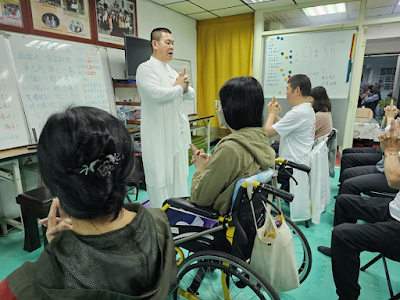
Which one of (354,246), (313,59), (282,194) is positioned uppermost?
(313,59)

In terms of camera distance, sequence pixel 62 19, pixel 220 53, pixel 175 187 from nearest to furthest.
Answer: pixel 175 187 → pixel 62 19 → pixel 220 53

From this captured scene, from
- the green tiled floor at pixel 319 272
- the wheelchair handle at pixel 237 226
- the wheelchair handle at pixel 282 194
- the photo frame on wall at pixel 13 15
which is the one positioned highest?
the photo frame on wall at pixel 13 15

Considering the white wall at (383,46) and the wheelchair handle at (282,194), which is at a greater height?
the white wall at (383,46)

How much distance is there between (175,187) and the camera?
222 cm

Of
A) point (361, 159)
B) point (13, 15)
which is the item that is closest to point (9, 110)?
point (13, 15)

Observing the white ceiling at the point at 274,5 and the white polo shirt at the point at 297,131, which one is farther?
the white ceiling at the point at 274,5

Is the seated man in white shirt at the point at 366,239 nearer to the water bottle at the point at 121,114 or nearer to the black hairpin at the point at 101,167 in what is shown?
the black hairpin at the point at 101,167

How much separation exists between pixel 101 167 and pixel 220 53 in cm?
455

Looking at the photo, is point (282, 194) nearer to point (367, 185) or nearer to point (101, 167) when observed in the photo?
point (101, 167)

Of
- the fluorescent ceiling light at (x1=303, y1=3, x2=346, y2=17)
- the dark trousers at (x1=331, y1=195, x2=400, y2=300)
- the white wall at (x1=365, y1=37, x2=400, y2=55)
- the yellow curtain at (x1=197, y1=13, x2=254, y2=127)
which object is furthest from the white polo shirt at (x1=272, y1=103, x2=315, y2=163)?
the white wall at (x1=365, y1=37, x2=400, y2=55)

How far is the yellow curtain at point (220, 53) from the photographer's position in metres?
4.39

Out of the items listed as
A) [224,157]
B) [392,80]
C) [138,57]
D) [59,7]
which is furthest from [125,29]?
[392,80]

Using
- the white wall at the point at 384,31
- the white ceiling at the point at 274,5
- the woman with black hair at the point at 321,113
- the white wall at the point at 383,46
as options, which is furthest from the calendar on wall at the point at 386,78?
the woman with black hair at the point at 321,113

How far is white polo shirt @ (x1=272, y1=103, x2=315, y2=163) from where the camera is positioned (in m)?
2.03
